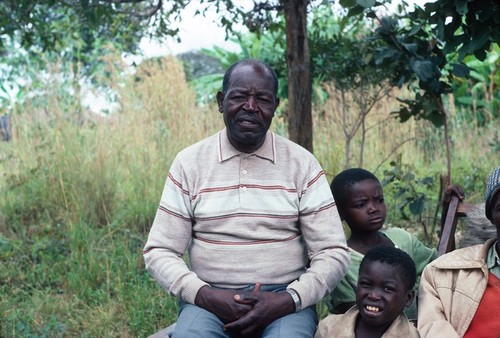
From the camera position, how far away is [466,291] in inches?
127

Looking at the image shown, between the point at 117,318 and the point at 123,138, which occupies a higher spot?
the point at 123,138

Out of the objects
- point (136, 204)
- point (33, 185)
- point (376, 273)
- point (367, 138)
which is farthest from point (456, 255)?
point (367, 138)

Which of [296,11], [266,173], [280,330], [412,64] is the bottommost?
[280,330]

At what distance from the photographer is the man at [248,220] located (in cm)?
330

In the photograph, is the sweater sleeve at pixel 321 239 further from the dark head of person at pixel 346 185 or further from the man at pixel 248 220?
the dark head of person at pixel 346 185

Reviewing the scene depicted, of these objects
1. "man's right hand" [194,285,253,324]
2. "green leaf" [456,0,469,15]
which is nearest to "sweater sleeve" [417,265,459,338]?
"man's right hand" [194,285,253,324]

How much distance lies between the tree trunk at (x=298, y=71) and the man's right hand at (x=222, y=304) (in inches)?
88.3

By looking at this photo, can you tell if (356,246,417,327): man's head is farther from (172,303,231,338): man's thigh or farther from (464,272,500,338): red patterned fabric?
(172,303,231,338): man's thigh

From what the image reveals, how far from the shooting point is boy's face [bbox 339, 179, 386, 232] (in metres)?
3.67

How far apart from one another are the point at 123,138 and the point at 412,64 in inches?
147

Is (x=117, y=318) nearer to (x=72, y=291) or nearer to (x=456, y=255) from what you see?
(x=72, y=291)

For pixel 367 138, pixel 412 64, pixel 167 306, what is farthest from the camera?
pixel 367 138

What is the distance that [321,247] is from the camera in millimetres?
3383

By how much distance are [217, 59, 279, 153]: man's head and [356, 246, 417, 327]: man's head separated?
2.33ft
